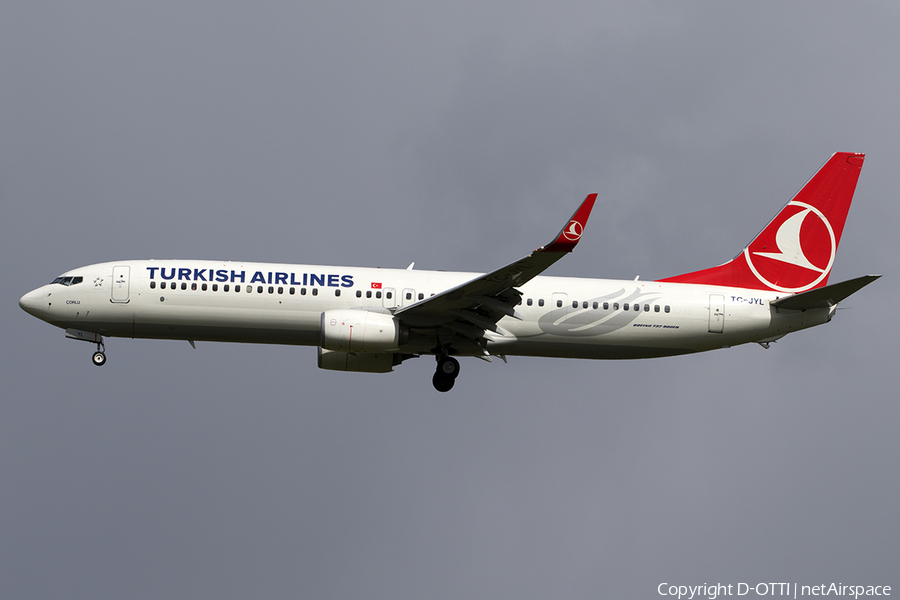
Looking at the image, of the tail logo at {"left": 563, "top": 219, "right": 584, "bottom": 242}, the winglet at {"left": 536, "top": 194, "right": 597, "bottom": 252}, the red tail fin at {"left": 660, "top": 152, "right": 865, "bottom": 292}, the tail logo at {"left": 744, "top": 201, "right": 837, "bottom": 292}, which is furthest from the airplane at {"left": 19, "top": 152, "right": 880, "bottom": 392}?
the tail logo at {"left": 563, "top": 219, "right": 584, "bottom": 242}

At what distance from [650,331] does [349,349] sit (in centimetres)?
991

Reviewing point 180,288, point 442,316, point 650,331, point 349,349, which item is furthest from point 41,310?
point 650,331

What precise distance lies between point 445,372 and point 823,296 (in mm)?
12108

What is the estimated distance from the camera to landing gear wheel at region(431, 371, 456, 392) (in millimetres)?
33303

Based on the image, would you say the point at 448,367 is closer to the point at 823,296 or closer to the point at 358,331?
the point at 358,331

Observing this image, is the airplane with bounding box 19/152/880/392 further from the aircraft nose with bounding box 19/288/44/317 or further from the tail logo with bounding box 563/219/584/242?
the tail logo with bounding box 563/219/584/242

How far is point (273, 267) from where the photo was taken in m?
33.1

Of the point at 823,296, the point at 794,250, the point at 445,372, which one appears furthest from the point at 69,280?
the point at 794,250

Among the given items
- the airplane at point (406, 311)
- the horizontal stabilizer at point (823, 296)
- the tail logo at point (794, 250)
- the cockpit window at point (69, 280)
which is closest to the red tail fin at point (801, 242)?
the tail logo at point (794, 250)

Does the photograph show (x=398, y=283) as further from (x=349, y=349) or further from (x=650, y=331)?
(x=650, y=331)

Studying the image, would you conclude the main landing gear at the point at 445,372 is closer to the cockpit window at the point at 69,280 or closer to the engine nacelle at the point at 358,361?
the engine nacelle at the point at 358,361

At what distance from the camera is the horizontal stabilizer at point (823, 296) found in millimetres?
30984

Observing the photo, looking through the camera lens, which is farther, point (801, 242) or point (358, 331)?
point (801, 242)

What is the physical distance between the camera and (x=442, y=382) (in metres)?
33.3
